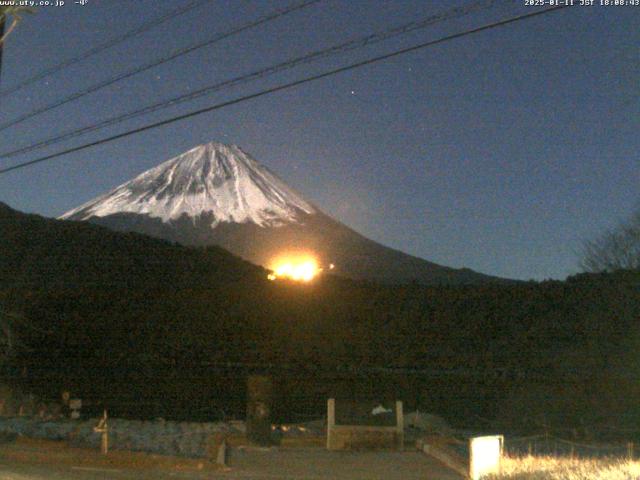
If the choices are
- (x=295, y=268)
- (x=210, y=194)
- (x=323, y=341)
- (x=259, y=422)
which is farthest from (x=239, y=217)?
(x=259, y=422)

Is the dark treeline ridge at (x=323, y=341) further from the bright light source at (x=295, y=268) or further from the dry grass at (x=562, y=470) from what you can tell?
the dry grass at (x=562, y=470)

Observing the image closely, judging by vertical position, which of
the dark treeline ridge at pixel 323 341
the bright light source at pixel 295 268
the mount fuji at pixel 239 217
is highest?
the mount fuji at pixel 239 217

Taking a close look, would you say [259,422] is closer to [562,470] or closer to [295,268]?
[562,470]

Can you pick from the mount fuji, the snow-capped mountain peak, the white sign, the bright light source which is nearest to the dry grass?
the white sign

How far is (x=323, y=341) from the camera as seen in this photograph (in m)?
29.3

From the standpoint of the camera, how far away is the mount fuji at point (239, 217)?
54812 millimetres

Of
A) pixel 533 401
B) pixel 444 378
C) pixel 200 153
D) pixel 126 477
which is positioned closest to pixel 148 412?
pixel 444 378

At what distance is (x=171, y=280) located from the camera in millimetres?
32156

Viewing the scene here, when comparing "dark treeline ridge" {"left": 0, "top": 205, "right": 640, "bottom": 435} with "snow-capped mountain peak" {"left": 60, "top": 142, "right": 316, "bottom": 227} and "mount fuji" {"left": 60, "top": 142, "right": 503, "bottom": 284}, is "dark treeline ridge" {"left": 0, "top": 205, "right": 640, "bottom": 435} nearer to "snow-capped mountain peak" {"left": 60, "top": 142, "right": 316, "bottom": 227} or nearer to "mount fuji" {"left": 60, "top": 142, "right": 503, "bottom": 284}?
"mount fuji" {"left": 60, "top": 142, "right": 503, "bottom": 284}

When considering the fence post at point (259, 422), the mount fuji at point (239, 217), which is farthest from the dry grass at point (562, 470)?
the mount fuji at point (239, 217)

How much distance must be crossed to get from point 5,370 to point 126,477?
14.5 meters

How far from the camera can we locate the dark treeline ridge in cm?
2347

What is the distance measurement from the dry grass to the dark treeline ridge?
10.8 metres

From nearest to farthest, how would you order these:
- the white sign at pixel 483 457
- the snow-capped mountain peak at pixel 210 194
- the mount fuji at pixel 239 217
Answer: the white sign at pixel 483 457
the mount fuji at pixel 239 217
the snow-capped mountain peak at pixel 210 194
